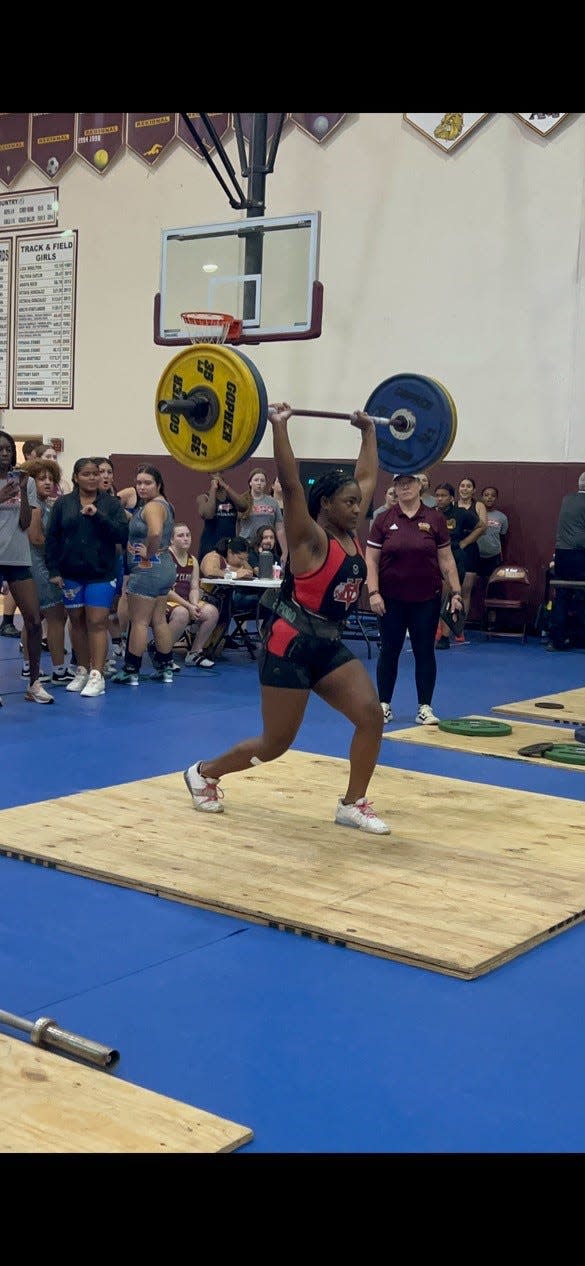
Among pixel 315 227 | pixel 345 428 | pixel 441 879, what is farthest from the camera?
pixel 345 428

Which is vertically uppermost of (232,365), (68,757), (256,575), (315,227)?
(315,227)

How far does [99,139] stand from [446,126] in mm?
4525

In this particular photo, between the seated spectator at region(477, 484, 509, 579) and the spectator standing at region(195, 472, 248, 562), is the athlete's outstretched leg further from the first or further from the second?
the seated spectator at region(477, 484, 509, 579)

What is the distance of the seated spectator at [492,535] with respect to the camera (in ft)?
37.2

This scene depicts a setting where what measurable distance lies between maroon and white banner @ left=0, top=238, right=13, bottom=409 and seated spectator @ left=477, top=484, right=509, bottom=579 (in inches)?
259

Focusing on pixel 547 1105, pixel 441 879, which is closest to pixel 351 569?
pixel 441 879

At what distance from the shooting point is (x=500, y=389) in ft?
37.4

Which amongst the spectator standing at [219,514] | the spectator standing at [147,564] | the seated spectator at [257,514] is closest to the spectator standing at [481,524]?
the seated spectator at [257,514]

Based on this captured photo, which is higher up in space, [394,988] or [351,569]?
[351,569]

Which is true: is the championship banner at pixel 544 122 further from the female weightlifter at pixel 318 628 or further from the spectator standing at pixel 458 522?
the female weightlifter at pixel 318 628

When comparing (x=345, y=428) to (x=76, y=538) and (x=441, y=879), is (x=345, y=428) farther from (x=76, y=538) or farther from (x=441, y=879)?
(x=441, y=879)

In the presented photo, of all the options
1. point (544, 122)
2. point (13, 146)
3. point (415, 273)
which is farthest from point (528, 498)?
point (13, 146)

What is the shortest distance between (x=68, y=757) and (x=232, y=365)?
1982 mm

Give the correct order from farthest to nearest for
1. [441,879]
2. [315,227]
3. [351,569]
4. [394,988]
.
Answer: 1. [315,227]
2. [351,569]
3. [441,879]
4. [394,988]
